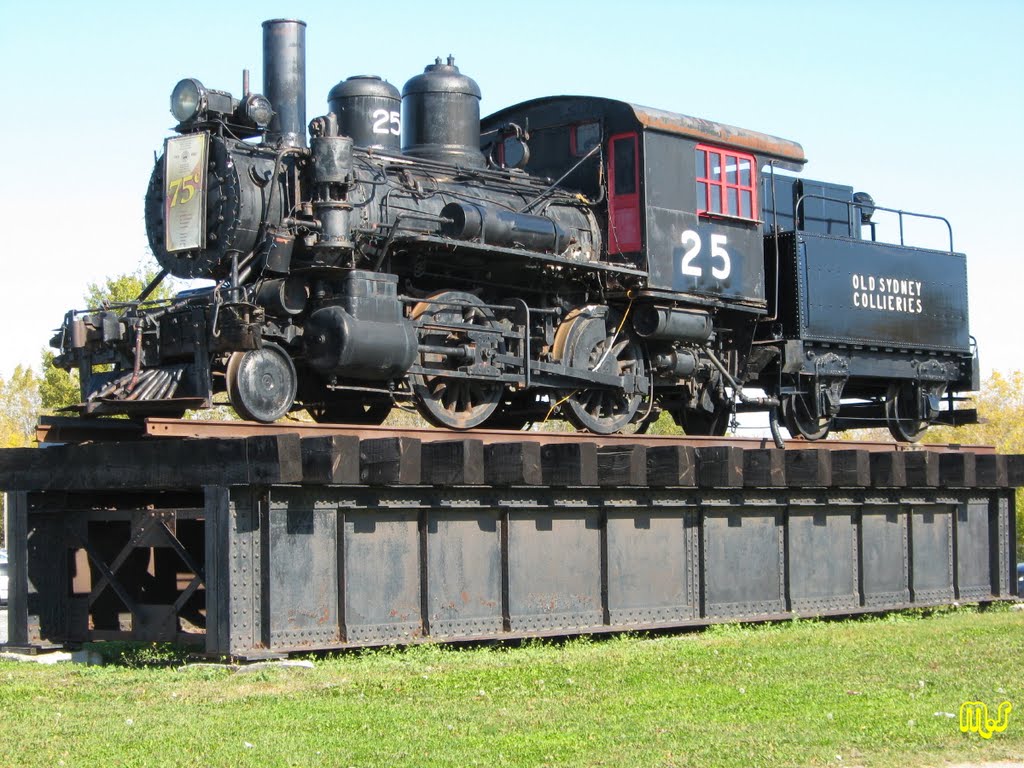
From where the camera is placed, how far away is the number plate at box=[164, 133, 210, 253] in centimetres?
1362

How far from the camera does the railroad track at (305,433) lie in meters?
11.6

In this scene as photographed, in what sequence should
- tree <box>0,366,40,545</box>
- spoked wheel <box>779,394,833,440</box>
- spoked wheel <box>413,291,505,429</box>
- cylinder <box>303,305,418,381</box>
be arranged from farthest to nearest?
tree <box>0,366,40,545</box> < spoked wheel <box>779,394,833,440</box> < spoked wheel <box>413,291,505,429</box> < cylinder <box>303,305,418,381</box>

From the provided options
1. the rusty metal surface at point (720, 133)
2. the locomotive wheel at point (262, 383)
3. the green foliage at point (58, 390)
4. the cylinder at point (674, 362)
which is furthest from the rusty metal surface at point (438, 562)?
the green foliage at point (58, 390)

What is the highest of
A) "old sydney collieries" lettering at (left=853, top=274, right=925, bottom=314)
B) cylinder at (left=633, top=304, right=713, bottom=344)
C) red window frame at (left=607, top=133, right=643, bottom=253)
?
red window frame at (left=607, top=133, right=643, bottom=253)

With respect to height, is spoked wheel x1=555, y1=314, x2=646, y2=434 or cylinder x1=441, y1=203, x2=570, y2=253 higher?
cylinder x1=441, y1=203, x2=570, y2=253

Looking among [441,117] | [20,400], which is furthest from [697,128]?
[20,400]

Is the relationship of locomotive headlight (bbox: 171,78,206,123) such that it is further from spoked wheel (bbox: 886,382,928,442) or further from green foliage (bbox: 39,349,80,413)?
green foliage (bbox: 39,349,80,413)

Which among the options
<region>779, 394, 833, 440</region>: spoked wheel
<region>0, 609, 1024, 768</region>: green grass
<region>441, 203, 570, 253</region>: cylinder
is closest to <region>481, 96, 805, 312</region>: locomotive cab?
<region>441, 203, 570, 253</region>: cylinder

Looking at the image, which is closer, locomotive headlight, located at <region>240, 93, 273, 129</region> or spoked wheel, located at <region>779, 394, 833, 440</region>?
Answer: locomotive headlight, located at <region>240, 93, 273, 129</region>

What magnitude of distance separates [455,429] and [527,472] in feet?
6.44

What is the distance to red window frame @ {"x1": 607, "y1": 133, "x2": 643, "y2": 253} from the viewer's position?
16.1m

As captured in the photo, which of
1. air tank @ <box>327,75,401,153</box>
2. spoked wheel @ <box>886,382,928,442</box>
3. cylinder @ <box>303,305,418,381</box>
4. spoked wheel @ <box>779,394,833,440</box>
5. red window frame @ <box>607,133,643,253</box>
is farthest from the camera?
spoked wheel @ <box>886,382,928,442</box>

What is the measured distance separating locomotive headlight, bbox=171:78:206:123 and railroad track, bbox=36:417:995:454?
2.98m

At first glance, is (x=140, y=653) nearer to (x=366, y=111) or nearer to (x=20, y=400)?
(x=366, y=111)
